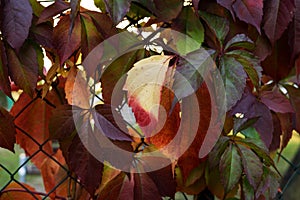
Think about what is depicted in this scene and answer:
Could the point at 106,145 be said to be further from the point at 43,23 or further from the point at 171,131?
the point at 43,23

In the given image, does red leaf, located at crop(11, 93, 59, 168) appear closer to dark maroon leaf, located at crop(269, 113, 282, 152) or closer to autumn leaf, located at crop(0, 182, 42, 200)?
autumn leaf, located at crop(0, 182, 42, 200)

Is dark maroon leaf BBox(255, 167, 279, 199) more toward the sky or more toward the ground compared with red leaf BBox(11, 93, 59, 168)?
more toward the ground

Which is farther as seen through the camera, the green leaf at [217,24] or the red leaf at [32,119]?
the red leaf at [32,119]

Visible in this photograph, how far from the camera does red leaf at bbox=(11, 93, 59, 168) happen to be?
108cm

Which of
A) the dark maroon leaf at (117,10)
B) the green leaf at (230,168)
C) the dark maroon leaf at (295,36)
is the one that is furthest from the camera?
the dark maroon leaf at (295,36)

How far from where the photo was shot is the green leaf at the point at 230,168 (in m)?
0.88

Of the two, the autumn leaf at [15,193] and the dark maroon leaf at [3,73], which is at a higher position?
the dark maroon leaf at [3,73]

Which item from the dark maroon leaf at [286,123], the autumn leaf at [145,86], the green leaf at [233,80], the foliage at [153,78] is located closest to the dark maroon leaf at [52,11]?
the foliage at [153,78]

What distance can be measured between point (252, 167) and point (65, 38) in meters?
0.36

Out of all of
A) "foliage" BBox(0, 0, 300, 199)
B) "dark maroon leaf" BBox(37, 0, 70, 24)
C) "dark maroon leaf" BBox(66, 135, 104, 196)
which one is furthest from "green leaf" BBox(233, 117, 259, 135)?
"dark maroon leaf" BBox(37, 0, 70, 24)

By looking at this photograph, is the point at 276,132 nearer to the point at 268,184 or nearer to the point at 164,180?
the point at 268,184

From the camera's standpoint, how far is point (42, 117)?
3.62ft

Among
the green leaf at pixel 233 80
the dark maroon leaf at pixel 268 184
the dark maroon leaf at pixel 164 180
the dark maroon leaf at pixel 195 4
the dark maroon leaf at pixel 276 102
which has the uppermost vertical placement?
the dark maroon leaf at pixel 195 4

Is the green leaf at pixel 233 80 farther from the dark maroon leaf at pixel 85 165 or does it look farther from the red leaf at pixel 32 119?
the red leaf at pixel 32 119
